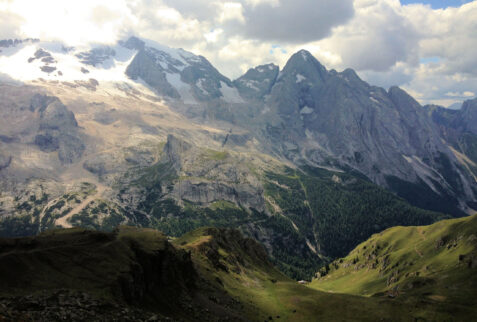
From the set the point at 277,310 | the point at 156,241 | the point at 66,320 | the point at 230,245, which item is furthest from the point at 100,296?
the point at 230,245

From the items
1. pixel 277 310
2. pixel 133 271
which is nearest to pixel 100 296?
pixel 133 271

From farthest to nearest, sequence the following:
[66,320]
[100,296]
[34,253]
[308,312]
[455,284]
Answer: [455,284]
[308,312]
[34,253]
[100,296]
[66,320]

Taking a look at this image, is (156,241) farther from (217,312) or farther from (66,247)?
(66,247)

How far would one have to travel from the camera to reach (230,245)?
19062 cm

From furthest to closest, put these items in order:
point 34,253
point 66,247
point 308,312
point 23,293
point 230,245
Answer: point 230,245, point 308,312, point 66,247, point 34,253, point 23,293

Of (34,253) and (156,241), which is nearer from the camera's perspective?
(34,253)

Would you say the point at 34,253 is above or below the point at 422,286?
above

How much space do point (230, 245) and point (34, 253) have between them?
135766mm

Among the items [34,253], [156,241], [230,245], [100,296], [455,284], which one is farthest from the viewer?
[230,245]

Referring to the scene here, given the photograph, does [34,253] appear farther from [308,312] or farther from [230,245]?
[230,245]

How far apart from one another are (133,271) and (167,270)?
19.4m

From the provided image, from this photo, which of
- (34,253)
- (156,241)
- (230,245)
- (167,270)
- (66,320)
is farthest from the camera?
(230,245)

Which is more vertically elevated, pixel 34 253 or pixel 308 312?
pixel 34 253


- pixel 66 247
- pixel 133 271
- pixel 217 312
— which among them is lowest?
pixel 217 312
